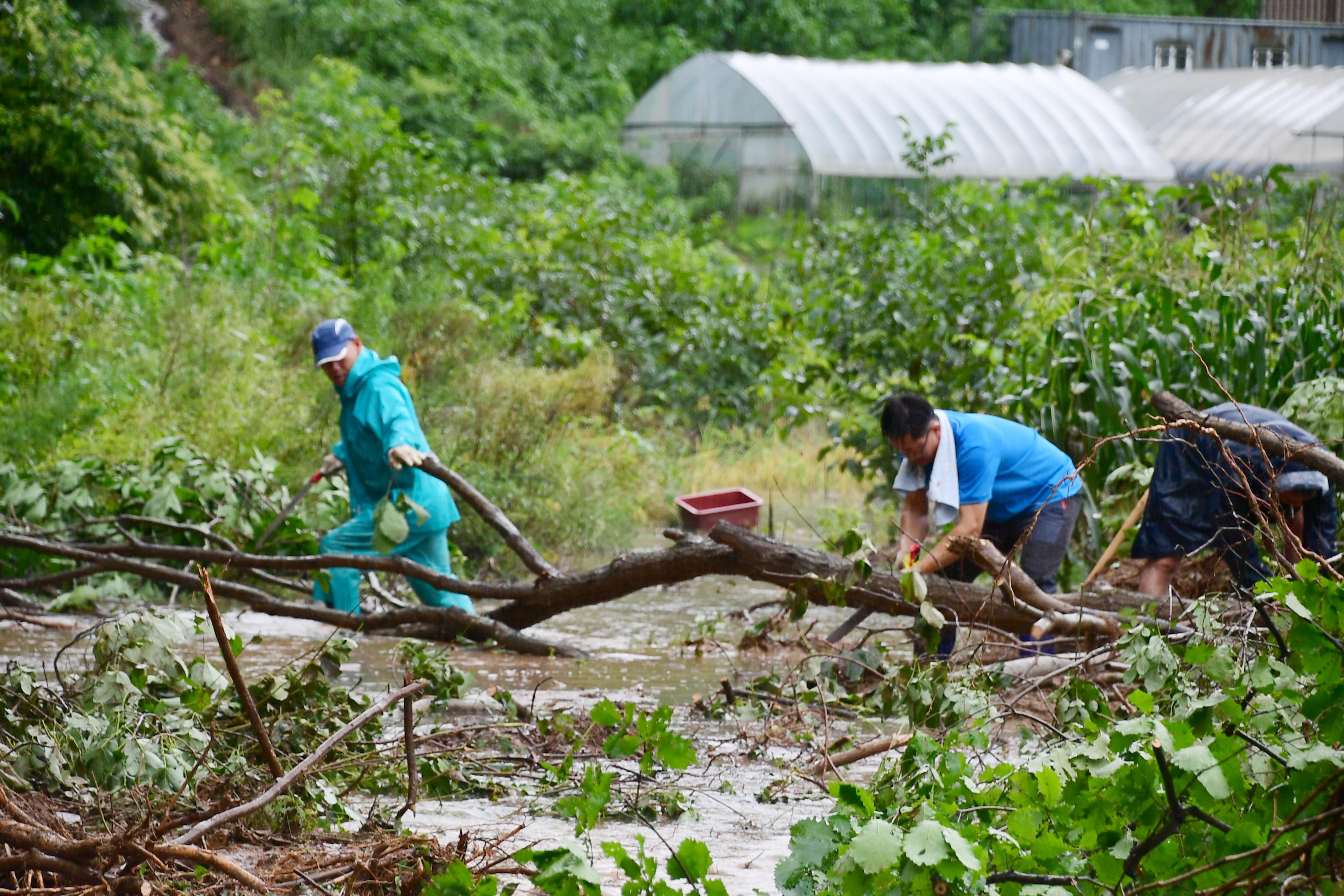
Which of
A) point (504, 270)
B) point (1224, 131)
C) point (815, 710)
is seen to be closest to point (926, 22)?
point (1224, 131)

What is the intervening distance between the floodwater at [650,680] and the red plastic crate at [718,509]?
17.4 inches

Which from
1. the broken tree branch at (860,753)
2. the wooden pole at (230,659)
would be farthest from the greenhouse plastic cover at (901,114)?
the wooden pole at (230,659)

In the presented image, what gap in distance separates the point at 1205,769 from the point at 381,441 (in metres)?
5.13

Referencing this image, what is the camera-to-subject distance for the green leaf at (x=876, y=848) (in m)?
2.40

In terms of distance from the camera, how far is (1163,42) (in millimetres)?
30109

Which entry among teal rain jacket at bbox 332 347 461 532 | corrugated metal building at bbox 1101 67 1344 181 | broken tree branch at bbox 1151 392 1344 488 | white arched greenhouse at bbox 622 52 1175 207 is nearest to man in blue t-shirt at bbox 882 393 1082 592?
broken tree branch at bbox 1151 392 1344 488

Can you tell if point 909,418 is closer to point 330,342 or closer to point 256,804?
point 330,342

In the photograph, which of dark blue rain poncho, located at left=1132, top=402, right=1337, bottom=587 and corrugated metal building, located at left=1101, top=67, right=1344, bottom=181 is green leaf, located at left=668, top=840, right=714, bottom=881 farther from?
corrugated metal building, located at left=1101, top=67, right=1344, bottom=181

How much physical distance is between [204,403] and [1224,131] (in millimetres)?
18657

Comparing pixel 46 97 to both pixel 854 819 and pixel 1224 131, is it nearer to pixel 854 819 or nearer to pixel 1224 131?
pixel 854 819

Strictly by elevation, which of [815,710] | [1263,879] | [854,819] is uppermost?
[1263,879]

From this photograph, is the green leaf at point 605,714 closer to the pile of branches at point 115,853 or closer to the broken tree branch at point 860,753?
the pile of branches at point 115,853

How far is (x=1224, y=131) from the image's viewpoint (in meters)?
22.2

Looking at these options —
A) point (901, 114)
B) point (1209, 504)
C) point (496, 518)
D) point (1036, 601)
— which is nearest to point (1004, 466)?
point (1209, 504)
